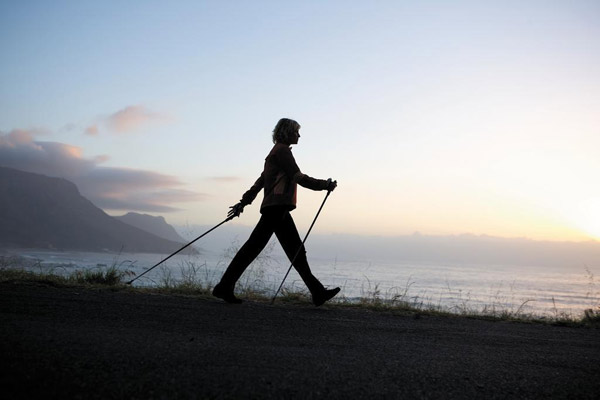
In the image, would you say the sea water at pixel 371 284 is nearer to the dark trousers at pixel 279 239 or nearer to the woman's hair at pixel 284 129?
the dark trousers at pixel 279 239

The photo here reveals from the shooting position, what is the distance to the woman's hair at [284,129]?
18.9ft

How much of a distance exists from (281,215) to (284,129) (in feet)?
3.91

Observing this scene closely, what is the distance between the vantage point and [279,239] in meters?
5.70

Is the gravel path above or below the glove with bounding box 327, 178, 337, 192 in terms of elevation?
below

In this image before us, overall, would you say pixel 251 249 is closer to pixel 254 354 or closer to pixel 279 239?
pixel 279 239

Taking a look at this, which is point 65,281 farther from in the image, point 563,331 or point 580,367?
point 563,331

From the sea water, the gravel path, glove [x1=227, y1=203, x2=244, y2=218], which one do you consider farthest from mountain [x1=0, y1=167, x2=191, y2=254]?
the gravel path

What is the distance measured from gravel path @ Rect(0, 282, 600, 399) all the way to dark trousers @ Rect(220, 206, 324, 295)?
60 centimetres

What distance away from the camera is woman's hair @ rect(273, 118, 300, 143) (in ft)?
18.9

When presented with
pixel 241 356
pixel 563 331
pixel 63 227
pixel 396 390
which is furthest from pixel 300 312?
pixel 63 227

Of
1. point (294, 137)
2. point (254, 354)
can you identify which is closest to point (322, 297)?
point (294, 137)

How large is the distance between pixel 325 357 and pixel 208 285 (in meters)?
4.13

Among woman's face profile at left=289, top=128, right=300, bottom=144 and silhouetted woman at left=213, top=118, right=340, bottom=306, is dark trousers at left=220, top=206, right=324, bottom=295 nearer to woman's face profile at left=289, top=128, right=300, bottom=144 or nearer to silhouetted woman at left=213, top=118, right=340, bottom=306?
silhouetted woman at left=213, top=118, right=340, bottom=306

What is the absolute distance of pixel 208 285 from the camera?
22.1 ft
